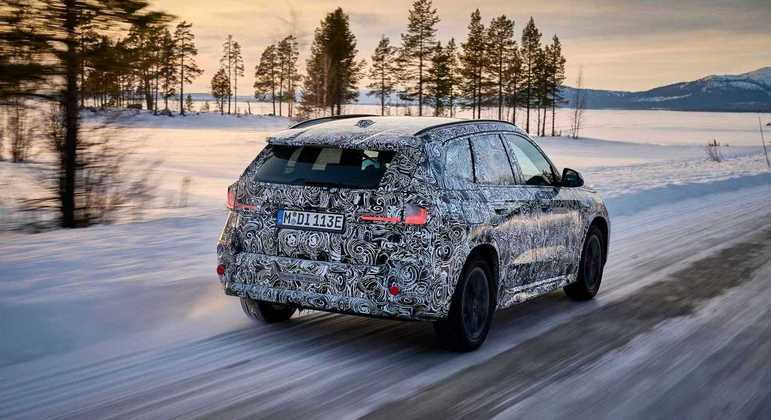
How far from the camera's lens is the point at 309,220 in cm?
616

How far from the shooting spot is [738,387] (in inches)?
229

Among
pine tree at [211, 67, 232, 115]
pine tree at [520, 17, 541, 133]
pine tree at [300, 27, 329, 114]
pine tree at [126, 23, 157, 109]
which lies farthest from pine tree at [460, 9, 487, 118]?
pine tree at [126, 23, 157, 109]

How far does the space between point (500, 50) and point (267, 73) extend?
4427cm

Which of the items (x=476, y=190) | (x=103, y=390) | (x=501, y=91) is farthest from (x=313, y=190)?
(x=501, y=91)

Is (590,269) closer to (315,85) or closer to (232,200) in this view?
(232,200)

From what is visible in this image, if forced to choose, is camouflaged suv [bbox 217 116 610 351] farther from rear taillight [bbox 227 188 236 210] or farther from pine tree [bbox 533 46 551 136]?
pine tree [bbox 533 46 551 136]

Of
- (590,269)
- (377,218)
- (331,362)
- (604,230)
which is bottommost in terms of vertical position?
(331,362)

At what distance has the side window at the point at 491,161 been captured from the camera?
22.4 ft

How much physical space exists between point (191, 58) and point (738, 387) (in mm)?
126995

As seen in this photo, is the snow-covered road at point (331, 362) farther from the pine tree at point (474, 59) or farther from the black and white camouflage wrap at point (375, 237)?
the pine tree at point (474, 59)

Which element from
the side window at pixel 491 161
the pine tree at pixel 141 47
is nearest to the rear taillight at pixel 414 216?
the side window at pixel 491 161

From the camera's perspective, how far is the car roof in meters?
6.31

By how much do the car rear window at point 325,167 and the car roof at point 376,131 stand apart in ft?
0.21

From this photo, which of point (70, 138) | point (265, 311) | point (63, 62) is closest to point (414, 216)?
point (265, 311)
